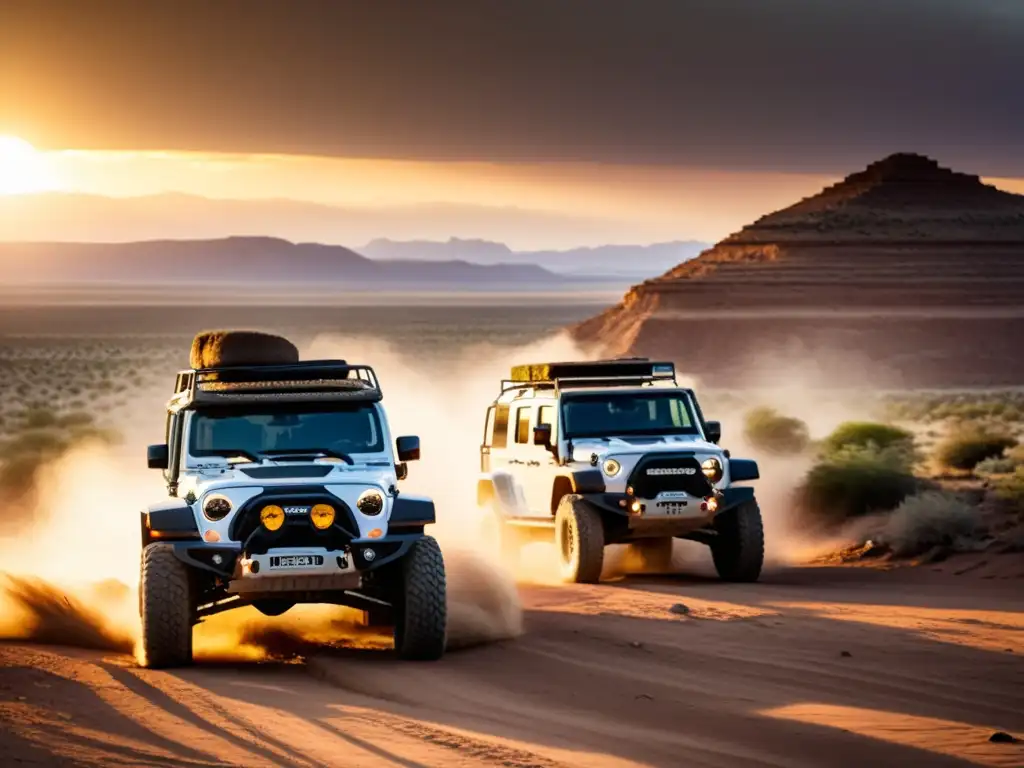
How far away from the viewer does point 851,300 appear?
110438mm

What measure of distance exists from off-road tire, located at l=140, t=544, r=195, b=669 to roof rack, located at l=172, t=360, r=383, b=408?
5.37 feet

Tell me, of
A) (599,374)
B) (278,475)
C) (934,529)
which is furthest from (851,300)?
(278,475)

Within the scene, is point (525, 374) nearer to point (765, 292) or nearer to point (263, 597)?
point (263, 597)

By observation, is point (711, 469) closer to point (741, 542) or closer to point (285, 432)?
point (741, 542)

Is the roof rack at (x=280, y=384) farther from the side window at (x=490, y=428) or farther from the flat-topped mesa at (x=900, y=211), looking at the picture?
the flat-topped mesa at (x=900, y=211)

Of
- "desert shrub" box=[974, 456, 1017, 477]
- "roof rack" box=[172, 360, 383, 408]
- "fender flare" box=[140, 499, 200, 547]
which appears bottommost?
"desert shrub" box=[974, 456, 1017, 477]

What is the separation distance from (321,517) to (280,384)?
5.92 feet

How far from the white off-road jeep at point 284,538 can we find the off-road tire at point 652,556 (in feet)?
27.5

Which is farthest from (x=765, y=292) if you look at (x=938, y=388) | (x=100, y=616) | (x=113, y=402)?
(x=100, y=616)

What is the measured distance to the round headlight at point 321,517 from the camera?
42.7 feet

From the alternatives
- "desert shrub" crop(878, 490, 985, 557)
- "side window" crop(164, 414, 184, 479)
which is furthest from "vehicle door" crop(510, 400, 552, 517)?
"side window" crop(164, 414, 184, 479)

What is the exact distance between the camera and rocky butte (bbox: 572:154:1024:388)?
100 m

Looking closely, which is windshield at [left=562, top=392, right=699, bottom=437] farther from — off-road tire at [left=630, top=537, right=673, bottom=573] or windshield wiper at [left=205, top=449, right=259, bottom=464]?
windshield wiper at [left=205, top=449, right=259, bottom=464]

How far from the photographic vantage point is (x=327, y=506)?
1307cm
